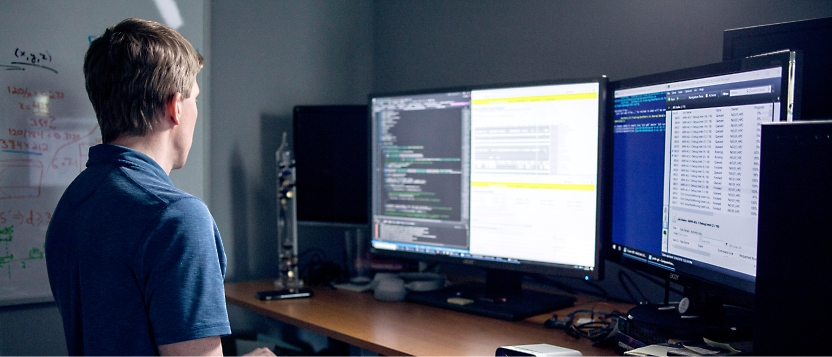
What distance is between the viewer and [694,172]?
115 cm

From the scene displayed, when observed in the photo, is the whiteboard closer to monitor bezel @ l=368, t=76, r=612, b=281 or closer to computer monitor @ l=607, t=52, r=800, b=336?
monitor bezel @ l=368, t=76, r=612, b=281

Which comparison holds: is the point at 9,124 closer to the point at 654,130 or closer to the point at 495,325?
the point at 495,325

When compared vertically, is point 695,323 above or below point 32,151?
below

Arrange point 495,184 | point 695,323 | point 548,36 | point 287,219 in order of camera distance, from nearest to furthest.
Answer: point 695,323
point 495,184
point 548,36
point 287,219

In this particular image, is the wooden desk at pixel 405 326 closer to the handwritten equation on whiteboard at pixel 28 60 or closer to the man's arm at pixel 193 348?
the man's arm at pixel 193 348

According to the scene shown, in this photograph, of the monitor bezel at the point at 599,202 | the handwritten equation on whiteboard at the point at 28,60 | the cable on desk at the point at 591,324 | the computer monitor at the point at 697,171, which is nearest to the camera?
the computer monitor at the point at 697,171

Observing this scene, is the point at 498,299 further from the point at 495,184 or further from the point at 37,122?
the point at 37,122

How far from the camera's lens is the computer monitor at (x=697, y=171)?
3.34ft

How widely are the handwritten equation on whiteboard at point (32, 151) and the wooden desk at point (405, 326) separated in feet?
1.81

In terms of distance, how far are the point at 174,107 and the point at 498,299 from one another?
36.6 inches

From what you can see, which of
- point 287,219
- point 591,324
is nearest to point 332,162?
point 287,219

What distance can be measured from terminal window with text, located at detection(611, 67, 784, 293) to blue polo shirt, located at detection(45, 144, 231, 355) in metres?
0.83

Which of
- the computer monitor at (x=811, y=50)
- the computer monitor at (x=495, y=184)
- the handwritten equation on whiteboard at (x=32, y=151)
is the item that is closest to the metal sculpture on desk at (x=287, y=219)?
the computer monitor at (x=495, y=184)

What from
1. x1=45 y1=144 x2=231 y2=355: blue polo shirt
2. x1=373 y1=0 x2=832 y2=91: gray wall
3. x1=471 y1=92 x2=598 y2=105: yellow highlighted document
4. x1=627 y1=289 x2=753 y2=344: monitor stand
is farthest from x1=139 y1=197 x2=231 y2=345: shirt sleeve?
x1=373 y1=0 x2=832 y2=91: gray wall
